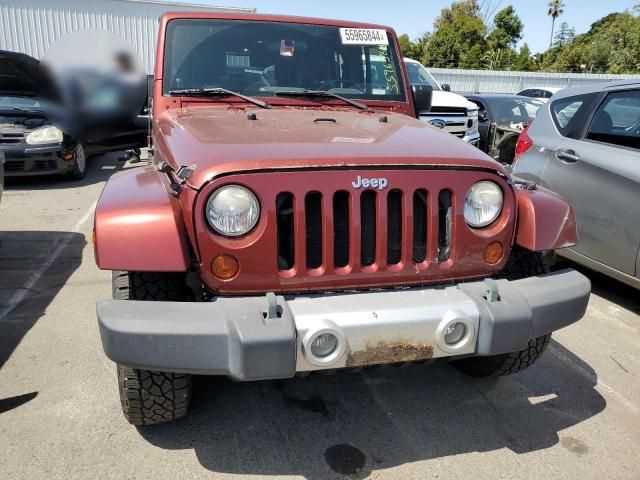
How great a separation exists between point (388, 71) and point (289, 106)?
904 mm

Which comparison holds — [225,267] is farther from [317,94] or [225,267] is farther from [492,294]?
[317,94]

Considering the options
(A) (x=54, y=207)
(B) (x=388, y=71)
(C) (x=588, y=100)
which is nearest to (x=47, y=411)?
(B) (x=388, y=71)

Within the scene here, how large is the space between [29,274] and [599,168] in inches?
182

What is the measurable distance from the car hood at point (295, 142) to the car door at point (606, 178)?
1685 millimetres

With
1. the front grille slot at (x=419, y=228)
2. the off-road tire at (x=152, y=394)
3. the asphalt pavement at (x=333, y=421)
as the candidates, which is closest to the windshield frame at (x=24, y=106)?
the asphalt pavement at (x=333, y=421)

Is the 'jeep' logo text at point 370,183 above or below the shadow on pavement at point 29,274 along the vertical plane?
above

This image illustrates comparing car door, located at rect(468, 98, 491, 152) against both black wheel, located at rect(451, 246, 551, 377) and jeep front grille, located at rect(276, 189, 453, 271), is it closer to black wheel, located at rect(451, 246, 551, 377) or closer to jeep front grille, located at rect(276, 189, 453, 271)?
black wheel, located at rect(451, 246, 551, 377)

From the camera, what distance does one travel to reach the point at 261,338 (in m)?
1.92

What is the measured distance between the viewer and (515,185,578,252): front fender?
249 centimetres

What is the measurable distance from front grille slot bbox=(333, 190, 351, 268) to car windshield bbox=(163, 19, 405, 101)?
1.45m

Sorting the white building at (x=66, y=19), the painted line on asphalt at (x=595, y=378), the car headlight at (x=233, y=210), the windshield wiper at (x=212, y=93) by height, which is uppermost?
the white building at (x=66, y=19)

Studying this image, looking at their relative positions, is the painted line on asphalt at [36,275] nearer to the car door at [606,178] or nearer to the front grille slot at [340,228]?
the front grille slot at [340,228]

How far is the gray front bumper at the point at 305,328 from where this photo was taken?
6.38 feet

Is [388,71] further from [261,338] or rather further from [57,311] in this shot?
[57,311]
